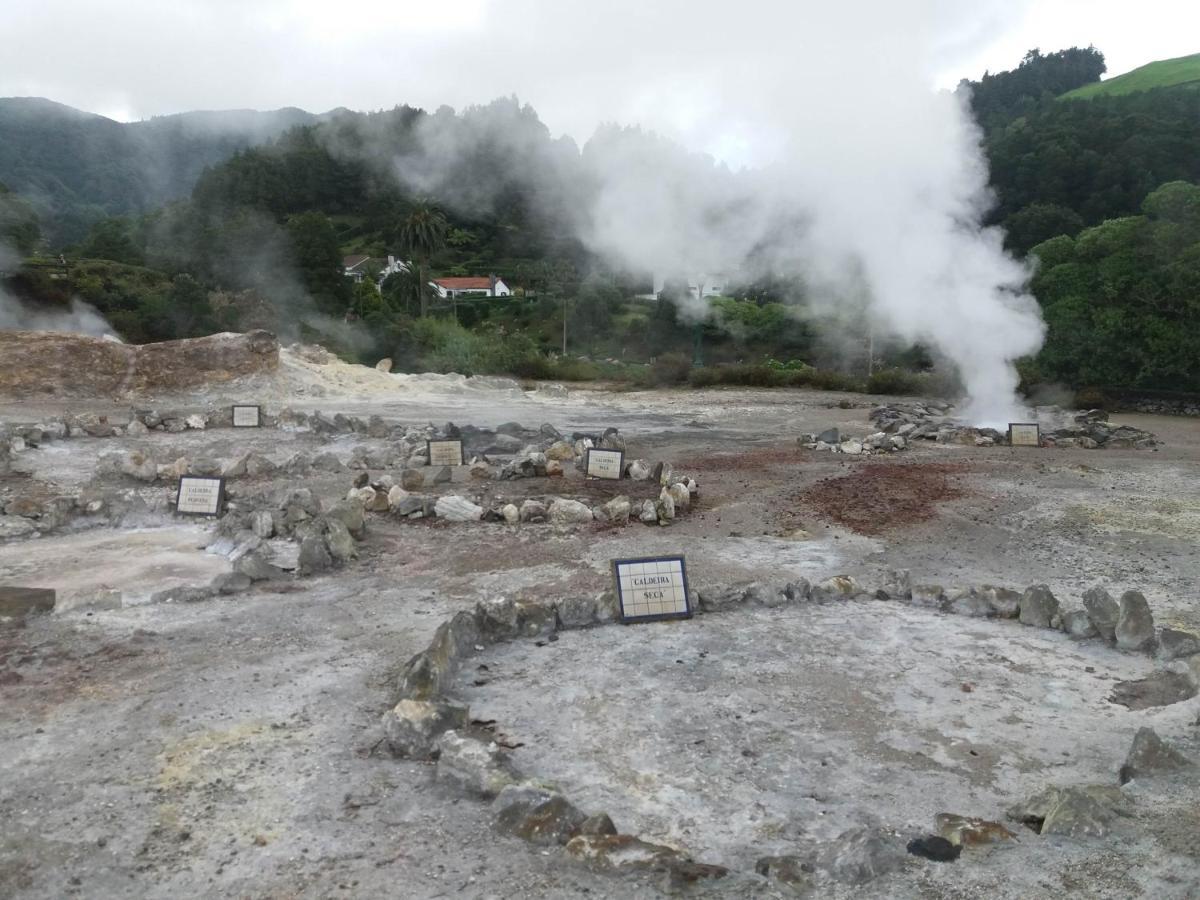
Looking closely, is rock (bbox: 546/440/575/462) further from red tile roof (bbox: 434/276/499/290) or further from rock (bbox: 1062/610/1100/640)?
red tile roof (bbox: 434/276/499/290)

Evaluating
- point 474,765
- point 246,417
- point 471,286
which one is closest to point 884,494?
point 474,765

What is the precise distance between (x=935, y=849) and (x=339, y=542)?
221 inches

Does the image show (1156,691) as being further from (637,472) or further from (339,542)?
(637,472)

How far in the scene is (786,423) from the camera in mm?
20344

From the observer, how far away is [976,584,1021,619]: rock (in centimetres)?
657

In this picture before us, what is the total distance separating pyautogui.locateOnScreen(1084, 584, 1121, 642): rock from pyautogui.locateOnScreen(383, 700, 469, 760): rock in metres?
4.08

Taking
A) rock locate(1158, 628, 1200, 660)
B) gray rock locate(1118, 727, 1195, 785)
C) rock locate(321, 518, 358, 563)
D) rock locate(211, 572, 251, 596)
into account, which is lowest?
gray rock locate(1118, 727, 1195, 785)

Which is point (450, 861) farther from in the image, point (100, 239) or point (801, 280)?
point (100, 239)

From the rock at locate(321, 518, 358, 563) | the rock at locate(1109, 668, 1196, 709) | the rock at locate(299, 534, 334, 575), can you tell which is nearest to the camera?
the rock at locate(1109, 668, 1196, 709)

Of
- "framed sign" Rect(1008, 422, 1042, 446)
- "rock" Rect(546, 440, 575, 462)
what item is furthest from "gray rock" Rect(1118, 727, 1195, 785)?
"framed sign" Rect(1008, 422, 1042, 446)

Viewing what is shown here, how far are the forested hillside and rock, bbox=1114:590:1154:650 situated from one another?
66.3 feet

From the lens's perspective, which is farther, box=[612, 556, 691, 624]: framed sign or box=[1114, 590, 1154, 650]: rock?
box=[612, 556, 691, 624]: framed sign

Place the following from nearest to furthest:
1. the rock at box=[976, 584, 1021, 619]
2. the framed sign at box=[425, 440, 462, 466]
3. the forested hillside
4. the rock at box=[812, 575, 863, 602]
A: the rock at box=[976, 584, 1021, 619], the rock at box=[812, 575, 863, 602], the framed sign at box=[425, 440, 462, 466], the forested hillside

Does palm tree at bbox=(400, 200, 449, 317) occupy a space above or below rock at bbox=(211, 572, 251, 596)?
above
